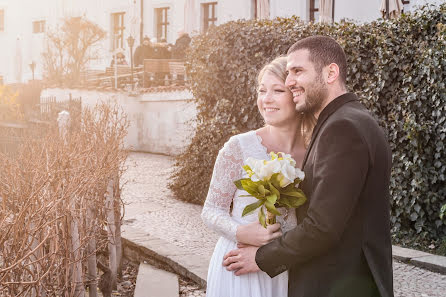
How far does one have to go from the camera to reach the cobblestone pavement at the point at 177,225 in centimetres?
579

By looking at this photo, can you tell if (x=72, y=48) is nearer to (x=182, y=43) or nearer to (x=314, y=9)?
(x=182, y=43)

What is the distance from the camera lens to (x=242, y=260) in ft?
9.86

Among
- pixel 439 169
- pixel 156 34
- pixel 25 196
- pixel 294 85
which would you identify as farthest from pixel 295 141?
pixel 156 34

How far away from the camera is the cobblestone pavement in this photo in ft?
19.0

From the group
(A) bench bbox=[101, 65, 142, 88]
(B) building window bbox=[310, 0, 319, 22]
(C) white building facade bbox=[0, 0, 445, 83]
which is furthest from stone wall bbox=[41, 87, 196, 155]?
(B) building window bbox=[310, 0, 319, 22]

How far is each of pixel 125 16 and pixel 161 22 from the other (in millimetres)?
2873

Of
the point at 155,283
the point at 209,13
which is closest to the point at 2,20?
the point at 209,13

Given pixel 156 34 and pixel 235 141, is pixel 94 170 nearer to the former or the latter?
pixel 235 141

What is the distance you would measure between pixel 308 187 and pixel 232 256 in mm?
572

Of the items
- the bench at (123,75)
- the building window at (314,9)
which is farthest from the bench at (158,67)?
the building window at (314,9)

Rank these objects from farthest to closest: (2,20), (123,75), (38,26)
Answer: (2,20) < (38,26) < (123,75)

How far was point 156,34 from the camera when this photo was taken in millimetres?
29969

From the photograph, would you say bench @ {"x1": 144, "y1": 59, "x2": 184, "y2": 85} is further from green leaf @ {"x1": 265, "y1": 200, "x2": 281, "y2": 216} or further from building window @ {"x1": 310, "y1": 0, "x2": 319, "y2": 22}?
green leaf @ {"x1": 265, "y1": 200, "x2": 281, "y2": 216}

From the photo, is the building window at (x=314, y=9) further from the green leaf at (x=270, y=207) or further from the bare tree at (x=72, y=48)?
the green leaf at (x=270, y=207)
